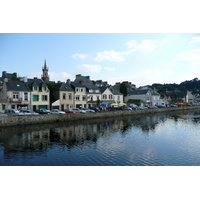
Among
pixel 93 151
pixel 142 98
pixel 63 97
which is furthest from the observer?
pixel 142 98

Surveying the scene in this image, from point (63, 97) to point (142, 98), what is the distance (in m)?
43.9

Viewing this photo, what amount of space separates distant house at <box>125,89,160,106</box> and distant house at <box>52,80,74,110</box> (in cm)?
3580

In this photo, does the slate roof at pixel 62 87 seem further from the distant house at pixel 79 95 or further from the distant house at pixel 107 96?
the distant house at pixel 107 96

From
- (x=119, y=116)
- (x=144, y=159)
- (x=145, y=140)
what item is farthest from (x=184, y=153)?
(x=119, y=116)

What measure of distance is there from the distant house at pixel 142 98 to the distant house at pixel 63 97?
3580 cm

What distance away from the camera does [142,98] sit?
92.9 meters

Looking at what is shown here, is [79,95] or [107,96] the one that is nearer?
[79,95]

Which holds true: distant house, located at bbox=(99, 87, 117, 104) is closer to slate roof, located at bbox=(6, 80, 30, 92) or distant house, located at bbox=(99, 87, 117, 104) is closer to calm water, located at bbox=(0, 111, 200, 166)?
slate roof, located at bbox=(6, 80, 30, 92)

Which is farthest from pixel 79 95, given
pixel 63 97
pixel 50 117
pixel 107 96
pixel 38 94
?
pixel 50 117

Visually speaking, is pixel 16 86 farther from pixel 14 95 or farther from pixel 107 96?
pixel 107 96

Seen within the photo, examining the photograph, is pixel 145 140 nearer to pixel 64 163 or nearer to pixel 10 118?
pixel 64 163

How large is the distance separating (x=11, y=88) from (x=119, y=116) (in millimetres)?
30679

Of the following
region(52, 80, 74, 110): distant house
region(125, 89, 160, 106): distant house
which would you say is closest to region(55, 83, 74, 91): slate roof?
region(52, 80, 74, 110): distant house

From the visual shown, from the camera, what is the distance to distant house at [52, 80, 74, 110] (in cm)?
6006
